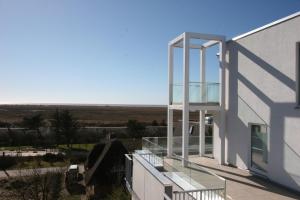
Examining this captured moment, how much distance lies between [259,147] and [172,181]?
407 cm

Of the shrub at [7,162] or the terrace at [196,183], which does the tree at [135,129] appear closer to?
the shrub at [7,162]

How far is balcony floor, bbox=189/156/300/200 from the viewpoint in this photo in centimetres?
853

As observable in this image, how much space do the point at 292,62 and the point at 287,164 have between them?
3.30m

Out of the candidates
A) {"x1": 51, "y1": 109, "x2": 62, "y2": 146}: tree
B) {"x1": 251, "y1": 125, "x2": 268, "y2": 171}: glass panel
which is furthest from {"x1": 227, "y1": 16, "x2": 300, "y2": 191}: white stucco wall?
{"x1": 51, "y1": 109, "x2": 62, "y2": 146}: tree

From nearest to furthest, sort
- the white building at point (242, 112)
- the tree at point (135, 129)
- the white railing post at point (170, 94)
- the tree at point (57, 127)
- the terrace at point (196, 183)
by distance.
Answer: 1. the terrace at point (196, 183)
2. the white building at point (242, 112)
3. the white railing post at point (170, 94)
4. the tree at point (57, 127)
5. the tree at point (135, 129)

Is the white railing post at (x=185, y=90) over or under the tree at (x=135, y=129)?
over

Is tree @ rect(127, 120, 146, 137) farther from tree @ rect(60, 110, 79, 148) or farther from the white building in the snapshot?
the white building

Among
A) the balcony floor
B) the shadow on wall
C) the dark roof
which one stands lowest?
the dark roof

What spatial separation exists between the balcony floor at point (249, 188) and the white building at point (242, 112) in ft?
1.16

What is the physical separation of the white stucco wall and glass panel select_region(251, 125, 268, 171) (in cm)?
22

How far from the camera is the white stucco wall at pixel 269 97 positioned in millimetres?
9259

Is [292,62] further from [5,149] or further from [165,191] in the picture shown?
[5,149]

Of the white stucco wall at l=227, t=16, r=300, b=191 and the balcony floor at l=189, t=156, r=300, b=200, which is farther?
the white stucco wall at l=227, t=16, r=300, b=191

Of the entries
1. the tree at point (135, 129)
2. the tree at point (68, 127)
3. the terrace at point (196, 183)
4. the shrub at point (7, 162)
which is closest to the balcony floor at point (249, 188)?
the terrace at point (196, 183)
